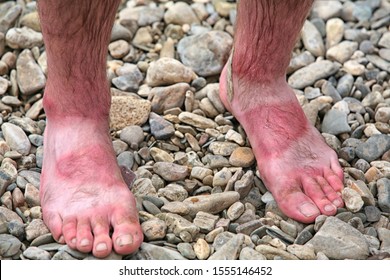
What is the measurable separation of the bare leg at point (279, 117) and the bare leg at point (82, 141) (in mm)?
369

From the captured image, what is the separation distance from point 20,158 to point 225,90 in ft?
1.93

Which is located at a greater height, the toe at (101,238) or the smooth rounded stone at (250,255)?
the toe at (101,238)

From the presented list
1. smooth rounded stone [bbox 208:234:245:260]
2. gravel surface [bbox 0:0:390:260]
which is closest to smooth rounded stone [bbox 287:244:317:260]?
gravel surface [bbox 0:0:390:260]

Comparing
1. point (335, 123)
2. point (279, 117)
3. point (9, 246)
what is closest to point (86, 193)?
point (9, 246)

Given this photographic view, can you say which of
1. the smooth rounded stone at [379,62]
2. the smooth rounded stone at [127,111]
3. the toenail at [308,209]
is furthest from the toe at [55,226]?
the smooth rounded stone at [379,62]

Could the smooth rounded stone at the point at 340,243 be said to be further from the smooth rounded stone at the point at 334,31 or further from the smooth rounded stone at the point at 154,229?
the smooth rounded stone at the point at 334,31

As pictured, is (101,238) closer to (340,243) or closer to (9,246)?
(9,246)

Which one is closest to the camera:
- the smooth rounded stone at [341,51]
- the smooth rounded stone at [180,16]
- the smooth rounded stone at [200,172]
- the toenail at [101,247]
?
the toenail at [101,247]

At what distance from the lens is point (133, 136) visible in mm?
2061

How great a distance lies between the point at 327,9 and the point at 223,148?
875mm

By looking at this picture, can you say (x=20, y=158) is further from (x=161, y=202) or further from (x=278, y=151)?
(x=278, y=151)

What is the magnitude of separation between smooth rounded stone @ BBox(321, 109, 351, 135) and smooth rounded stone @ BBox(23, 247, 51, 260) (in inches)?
34.9

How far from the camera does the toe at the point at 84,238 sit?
5.35 ft

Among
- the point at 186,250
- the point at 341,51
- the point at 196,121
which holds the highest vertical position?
the point at 341,51
